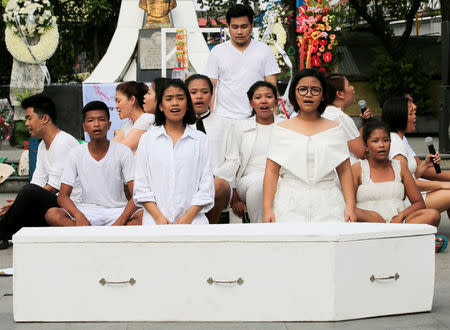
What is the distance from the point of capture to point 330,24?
10.4 meters

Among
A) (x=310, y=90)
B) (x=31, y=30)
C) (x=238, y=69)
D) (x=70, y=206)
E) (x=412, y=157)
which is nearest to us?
(x=310, y=90)

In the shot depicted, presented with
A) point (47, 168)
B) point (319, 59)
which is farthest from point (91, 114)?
point (319, 59)

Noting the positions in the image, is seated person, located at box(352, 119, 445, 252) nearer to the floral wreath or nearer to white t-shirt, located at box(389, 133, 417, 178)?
white t-shirt, located at box(389, 133, 417, 178)

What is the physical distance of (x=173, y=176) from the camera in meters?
5.40

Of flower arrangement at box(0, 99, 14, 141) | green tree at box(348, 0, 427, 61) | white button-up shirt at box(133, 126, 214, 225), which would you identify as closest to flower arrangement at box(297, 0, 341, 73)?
white button-up shirt at box(133, 126, 214, 225)

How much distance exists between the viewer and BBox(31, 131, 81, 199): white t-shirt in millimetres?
6680

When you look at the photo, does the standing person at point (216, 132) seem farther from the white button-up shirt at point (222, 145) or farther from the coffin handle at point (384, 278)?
the coffin handle at point (384, 278)

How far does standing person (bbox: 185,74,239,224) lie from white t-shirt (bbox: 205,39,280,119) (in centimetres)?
129

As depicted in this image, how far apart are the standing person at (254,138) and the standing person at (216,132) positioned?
0.29ft

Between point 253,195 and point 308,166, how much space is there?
825 millimetres

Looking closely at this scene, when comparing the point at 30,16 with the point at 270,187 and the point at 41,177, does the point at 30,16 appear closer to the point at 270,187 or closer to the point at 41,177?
the point at 41,177

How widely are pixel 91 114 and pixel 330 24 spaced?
5.03 m

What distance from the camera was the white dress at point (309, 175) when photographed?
211 inches

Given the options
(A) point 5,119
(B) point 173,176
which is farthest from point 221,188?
(A) point 5,119
